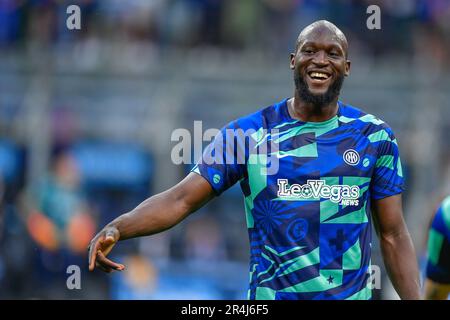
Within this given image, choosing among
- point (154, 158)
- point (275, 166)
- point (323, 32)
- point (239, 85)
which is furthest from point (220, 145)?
point (239, 85)

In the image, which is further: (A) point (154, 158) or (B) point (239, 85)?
(B) point (239, 85)

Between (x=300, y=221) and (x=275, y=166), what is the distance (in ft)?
1.10

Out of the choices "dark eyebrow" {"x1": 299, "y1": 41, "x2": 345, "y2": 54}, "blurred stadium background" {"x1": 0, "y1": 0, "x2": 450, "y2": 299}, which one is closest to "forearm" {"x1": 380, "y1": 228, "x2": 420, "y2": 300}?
"dark eyebrow" {"x1": 299, "y1": 41, "x2": 345, "y2": 54}

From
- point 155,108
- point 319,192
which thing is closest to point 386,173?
point 319,192

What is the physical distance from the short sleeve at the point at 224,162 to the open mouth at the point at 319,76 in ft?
1.67

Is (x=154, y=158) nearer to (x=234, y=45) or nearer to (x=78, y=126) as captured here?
(x=78, y=126)

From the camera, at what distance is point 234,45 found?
15.3m

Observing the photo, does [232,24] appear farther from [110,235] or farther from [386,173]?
[110,235]

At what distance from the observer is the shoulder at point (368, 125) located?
577cm

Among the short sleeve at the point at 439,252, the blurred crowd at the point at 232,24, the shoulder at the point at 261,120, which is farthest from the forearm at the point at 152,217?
the blurred crowd at the point at 232,24

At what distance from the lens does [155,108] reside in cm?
1401

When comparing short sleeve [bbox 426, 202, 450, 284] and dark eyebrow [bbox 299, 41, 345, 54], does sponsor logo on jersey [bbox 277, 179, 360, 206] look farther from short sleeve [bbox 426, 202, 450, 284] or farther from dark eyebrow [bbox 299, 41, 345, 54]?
short sleeve [bbox 426, 202, 450, 284]

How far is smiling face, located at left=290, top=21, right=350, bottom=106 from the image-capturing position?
566cm

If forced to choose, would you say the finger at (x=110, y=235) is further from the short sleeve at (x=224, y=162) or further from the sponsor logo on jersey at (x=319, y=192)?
the sponsor logo on jersey at (x=319, y=192)
